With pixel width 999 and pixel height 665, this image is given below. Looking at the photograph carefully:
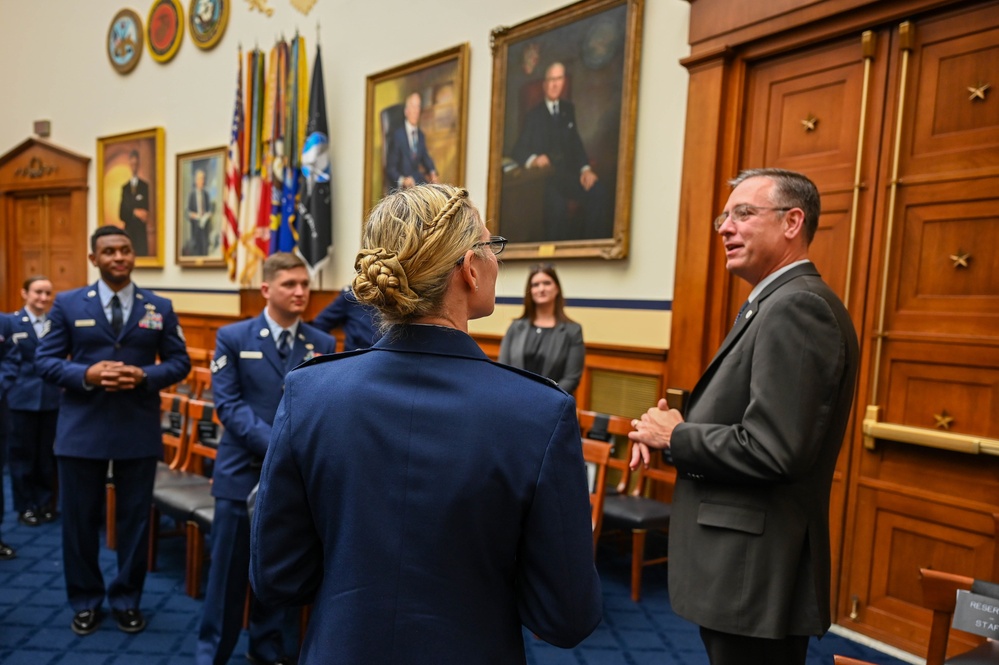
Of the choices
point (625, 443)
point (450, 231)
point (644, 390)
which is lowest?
point (625, 443)

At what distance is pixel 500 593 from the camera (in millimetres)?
1002

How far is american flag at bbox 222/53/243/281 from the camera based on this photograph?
7000mm

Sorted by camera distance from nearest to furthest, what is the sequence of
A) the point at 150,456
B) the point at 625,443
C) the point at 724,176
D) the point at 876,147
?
the point at 150,456 → the point at 876,147 → the point at 724,176 → the point at 625,443

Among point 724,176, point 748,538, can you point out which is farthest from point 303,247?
point 748,538

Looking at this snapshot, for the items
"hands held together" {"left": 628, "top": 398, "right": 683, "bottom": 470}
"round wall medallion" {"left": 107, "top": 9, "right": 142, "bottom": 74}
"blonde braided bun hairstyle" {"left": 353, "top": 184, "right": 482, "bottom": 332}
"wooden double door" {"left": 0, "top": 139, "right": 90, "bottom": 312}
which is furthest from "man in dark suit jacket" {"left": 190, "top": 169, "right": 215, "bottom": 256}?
"blonde braided bun hairstyle" {"left": 353, "top": 184, "right": 482, "bottom": 332}

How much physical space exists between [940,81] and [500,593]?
3153mm

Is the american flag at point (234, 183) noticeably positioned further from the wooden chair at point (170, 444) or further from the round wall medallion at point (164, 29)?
the wooden chair at point (170, 444)

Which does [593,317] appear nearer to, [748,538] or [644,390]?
[644,390]

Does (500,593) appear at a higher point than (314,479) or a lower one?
lower

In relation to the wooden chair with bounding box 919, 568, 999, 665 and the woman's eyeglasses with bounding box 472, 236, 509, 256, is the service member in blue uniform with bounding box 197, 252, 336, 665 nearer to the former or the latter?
the woman's eyeglasses with bounding box 472, 236, 509, 256

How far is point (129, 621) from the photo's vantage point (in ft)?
9.44

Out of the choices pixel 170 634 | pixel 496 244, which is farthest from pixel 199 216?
pixel 496 244

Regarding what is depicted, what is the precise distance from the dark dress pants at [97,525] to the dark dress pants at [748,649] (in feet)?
8.05

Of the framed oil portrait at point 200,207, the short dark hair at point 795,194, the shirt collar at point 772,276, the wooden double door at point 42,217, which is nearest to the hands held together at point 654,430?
the shirt collar at point 772,276
